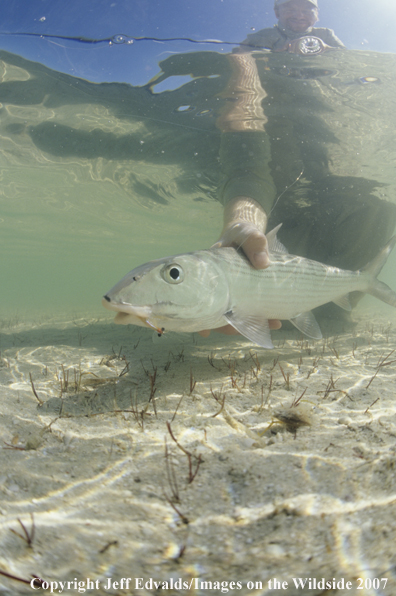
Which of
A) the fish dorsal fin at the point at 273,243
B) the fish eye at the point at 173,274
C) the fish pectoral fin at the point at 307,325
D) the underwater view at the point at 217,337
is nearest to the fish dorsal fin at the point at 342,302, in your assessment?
the underwater view at the point at 217,337

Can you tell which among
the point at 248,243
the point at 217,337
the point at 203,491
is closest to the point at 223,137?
the point at 217,337

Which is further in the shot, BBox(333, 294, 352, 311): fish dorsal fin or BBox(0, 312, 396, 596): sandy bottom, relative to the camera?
BBox(333, 294, 352, 311): fish dorsal fin

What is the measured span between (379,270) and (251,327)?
3627mm

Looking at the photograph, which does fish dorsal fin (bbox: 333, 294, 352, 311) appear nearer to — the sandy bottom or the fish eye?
the sandy bottom

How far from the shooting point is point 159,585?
1032 mm

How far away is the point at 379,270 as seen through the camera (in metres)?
5.41

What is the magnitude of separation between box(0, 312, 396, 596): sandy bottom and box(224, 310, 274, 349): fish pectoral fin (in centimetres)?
52

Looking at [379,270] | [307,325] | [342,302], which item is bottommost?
[307,325]

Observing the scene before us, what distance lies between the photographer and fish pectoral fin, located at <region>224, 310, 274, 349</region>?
3115 mm

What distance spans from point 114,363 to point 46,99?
9.21 m

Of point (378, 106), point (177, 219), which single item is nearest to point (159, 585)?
point (378, 106)

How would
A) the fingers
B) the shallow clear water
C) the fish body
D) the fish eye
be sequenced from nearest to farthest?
the fish body < the fish eye < the fingers < the shallow clear water

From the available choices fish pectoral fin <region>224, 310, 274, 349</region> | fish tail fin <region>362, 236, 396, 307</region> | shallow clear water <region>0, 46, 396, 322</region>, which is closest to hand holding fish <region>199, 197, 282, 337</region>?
fish pectoral fin <region>224, 310, 274, 349</region>

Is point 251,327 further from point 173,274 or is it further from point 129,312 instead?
point 129,312
